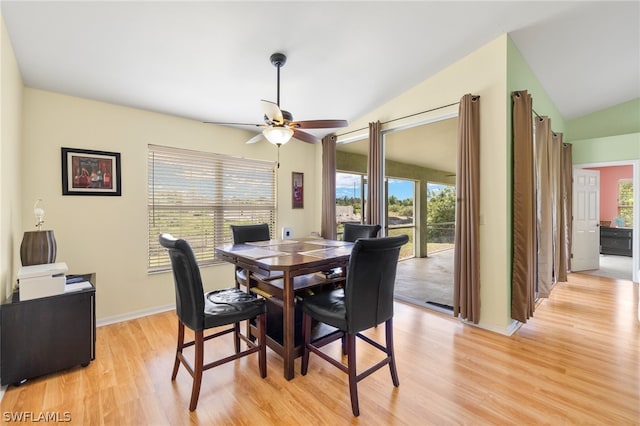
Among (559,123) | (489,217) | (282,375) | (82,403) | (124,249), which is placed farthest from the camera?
(559,123)

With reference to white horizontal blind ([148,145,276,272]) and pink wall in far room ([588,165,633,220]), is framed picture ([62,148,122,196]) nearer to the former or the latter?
white horizontal blind ([148,145,276,272])

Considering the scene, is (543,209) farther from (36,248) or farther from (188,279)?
(36,248)

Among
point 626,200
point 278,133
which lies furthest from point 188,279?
point 626,200

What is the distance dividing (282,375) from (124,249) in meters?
2.33

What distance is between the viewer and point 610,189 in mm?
7555

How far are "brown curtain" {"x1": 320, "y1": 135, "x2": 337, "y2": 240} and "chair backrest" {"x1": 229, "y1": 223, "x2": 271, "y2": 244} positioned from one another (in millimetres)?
1360

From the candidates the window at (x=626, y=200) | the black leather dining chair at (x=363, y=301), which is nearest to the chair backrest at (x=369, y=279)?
the black leather dining chair at (x=363, y=301)

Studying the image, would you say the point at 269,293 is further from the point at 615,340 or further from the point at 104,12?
the point at 615,340

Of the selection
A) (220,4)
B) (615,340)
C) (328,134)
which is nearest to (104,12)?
(220,4)

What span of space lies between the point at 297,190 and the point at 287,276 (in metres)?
2.95

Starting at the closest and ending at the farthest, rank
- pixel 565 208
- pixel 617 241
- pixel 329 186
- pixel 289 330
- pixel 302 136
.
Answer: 1. pixel 289 330
2. pixel 302 136
3. pixel 329 186
4. pixel 565 208
5. pixel 617 241

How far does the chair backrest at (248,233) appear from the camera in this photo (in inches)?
129

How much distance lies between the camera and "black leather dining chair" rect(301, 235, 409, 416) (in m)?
1.77

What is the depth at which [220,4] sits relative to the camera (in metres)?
1.96
